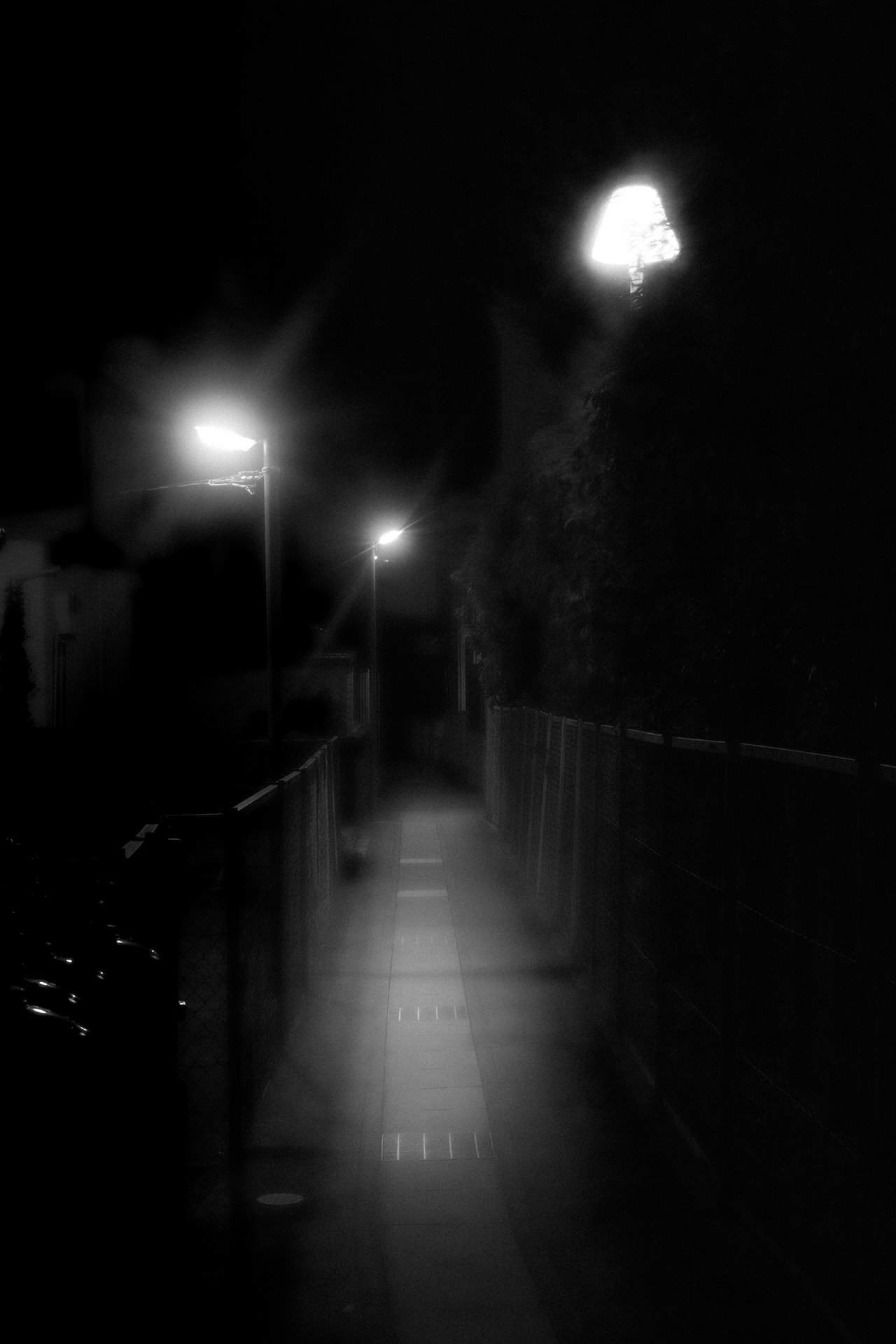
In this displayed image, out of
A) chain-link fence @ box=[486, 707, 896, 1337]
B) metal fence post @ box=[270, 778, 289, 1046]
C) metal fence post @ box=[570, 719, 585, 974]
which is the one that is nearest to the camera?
chain-link fence @ box=[486, 707, 896, 1337]

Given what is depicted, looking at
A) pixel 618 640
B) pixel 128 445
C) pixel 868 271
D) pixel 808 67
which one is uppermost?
pixel 128 445

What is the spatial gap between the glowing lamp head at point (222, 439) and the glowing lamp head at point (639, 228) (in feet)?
11.3

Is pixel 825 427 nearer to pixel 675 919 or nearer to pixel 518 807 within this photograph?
pixel 675 919

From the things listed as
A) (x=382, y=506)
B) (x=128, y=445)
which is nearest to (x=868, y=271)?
(x=128, y=445)

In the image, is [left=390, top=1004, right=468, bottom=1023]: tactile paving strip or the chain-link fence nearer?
the chain-link fence

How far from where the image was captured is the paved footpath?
465 centimetres

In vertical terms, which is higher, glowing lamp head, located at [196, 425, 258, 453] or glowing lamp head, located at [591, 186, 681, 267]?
glowing lamp head, located at [591, 186, 681, 267]

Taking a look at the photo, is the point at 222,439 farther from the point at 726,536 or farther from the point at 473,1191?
the point at 473,1191

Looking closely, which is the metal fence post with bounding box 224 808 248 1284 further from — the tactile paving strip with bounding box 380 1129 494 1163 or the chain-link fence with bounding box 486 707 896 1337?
the chain-link fence with bounding box 486 707 896 1337

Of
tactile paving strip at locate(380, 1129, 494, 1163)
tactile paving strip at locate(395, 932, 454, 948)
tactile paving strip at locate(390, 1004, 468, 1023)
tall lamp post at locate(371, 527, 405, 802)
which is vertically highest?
tall lamp post at locate(371, 527, 405, 802)

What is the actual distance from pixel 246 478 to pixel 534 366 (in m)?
16.3

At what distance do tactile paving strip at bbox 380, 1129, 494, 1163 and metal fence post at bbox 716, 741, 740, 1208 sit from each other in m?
1.48

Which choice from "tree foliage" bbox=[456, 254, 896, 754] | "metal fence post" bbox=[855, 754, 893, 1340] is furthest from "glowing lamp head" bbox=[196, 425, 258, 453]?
"metal fence post" bbox=[855, 754, 893, 1340]

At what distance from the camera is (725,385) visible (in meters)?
7.74
